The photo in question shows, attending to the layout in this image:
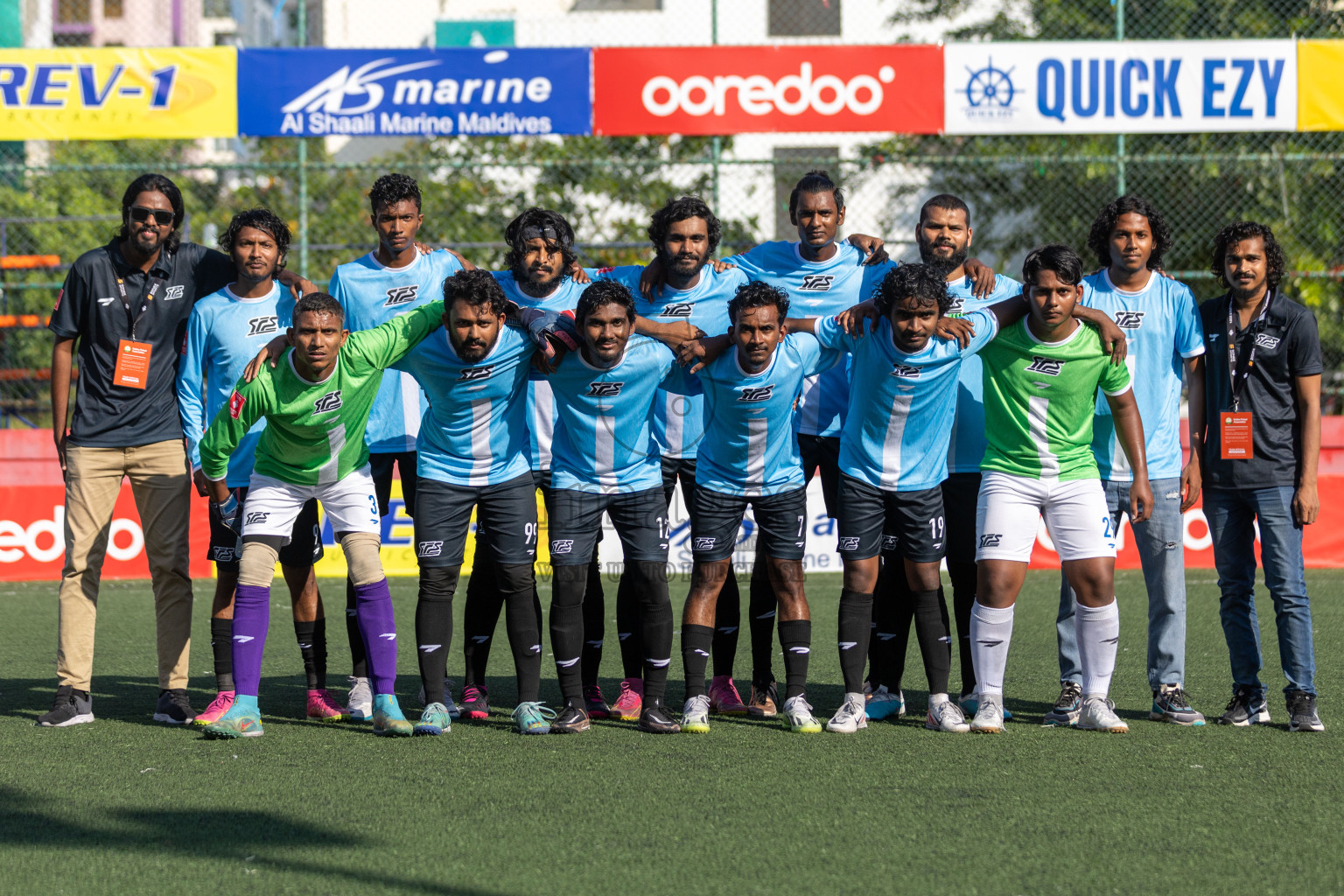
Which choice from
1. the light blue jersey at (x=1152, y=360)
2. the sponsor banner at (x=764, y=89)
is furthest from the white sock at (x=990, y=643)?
the sponsor banner at (x=764, y=89)

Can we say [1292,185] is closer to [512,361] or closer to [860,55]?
[860,55]

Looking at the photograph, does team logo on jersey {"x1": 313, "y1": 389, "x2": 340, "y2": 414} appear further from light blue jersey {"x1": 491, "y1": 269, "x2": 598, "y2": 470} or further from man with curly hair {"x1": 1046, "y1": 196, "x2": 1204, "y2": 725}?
man with curly hair {"x1": 1046, "y1": 196, "x2": 1204, "y2": 725}

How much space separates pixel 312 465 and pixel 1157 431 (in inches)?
137

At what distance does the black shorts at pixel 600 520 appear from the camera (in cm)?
576

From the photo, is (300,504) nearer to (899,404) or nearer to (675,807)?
(675,807)

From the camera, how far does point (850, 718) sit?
5.68 meters

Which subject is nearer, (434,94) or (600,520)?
(600,520)

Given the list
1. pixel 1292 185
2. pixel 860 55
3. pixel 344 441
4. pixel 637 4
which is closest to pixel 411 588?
pixel 344 441

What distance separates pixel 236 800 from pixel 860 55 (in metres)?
9.16

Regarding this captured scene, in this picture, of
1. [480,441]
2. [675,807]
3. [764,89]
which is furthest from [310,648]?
[764,89]

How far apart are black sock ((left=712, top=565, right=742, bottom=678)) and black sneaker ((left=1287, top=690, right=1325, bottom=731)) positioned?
2.27 m

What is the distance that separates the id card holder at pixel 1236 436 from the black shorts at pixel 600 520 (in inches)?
90.8

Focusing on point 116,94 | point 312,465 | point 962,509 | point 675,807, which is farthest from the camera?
point 116,94

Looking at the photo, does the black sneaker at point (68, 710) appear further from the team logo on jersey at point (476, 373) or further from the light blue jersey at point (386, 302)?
the team logo on jersey at point (476, 373)
